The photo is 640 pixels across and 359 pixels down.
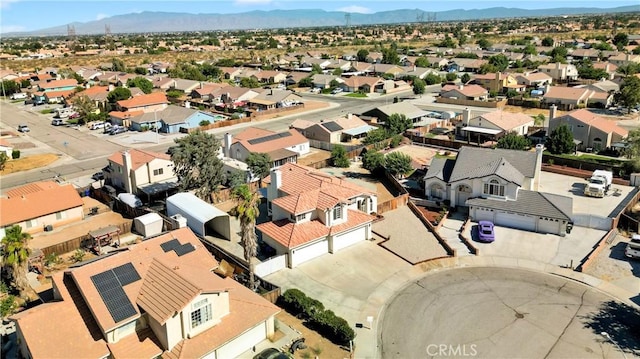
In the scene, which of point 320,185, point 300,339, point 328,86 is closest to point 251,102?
point 328,86

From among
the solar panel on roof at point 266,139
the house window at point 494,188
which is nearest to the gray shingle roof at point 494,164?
the house window at point 494,188

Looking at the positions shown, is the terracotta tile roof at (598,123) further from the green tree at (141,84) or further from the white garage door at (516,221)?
the green tree at (141,84)

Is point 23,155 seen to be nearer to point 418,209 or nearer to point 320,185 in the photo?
point 320,185

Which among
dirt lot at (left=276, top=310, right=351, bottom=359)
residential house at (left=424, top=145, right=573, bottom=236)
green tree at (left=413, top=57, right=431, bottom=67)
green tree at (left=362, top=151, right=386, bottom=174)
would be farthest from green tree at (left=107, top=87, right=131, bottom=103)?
dirt lot at (left=276, top=310, right=351, bottom=359)

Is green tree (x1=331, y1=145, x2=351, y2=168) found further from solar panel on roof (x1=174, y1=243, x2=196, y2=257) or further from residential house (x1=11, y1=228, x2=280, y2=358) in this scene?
residential house (x1=11, y1=228, x2=280, y2=358)

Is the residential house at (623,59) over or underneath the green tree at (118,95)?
over

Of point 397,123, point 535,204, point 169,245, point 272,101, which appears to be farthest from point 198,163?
point 272,101
